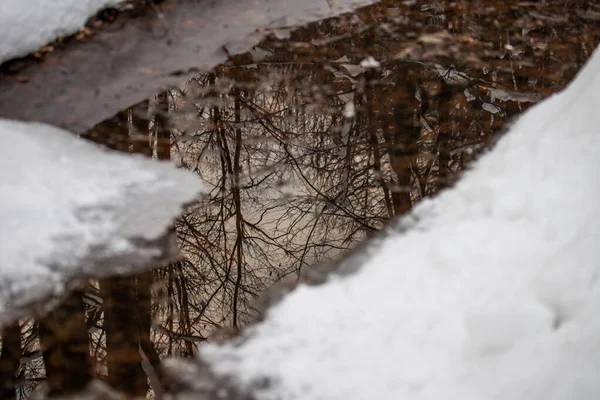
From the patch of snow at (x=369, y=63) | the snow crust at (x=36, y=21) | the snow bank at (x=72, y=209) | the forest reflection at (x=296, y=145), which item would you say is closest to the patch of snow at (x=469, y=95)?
the forest reflection at (x=296, y=145)

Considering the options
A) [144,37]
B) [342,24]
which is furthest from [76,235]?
[342,24]

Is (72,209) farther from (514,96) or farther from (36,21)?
(514,96)

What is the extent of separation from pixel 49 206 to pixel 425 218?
1.44 meters

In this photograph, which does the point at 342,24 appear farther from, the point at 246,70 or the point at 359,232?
the point at 359,232

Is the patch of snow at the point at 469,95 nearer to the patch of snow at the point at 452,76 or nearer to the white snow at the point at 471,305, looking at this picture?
the patch of snow at the point at 452,76

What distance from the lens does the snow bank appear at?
1.86 m

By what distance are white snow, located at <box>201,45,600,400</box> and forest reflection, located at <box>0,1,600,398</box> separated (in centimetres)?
35

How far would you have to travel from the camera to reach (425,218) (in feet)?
6.28

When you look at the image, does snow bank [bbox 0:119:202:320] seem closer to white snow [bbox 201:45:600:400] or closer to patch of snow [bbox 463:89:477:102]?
white snow [bbox 201:45:600:400]

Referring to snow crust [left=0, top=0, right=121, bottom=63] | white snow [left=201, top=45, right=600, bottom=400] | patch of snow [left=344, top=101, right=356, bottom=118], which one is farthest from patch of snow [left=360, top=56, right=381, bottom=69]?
snow crust [left=0, top=0, right=121, bottom=63]

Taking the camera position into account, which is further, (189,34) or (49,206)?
(189,34)

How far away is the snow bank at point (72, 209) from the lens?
1855 mm

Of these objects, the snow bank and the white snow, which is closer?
the white snow

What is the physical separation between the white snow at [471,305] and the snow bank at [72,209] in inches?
24.4
